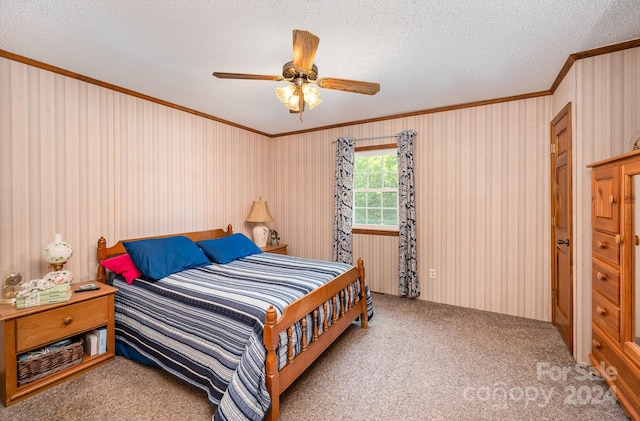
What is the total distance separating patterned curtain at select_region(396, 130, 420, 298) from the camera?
362cm

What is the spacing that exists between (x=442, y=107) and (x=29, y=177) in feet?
13.5

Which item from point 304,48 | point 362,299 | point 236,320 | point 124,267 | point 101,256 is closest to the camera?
point 304,48

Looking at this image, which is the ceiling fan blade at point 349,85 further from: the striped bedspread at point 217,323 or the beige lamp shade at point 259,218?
the beige lamp shade at point 259,218

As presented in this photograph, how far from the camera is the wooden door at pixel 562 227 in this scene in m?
2.39

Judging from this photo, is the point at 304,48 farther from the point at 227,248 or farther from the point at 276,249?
the point at 276,249

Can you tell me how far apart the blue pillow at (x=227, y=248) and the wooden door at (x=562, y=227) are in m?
3.16

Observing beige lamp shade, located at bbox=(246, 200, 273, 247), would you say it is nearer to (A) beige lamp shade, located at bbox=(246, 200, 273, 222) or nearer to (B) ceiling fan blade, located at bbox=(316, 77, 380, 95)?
(A) beige lamp shade, located at bbox=(246, 200, 273, 222)

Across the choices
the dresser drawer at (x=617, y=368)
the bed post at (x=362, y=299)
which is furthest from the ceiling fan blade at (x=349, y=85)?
the dresser drawer at (x=617, y=368)

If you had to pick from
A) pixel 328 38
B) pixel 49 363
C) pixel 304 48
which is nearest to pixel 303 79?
pixel 304 48

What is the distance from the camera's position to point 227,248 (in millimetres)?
3273

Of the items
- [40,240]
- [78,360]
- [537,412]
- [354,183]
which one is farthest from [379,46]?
[78,360]

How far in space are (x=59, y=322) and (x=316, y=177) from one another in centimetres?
327

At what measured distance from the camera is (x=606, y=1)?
1.65 m

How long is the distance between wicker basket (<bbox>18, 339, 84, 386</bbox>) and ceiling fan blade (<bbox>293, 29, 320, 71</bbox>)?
8.60ft
